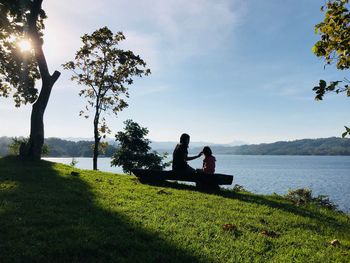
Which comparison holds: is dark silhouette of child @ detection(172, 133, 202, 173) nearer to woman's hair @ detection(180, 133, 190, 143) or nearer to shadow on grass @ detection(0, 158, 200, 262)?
woman's hair @ detection(180, 133, 190, 143)

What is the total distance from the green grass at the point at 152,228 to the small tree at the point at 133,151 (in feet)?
118

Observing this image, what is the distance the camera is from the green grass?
7.54 m

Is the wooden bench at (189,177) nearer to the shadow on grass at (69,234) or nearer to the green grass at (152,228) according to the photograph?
the green grass at (152,228)

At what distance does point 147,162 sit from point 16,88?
22.8 metres

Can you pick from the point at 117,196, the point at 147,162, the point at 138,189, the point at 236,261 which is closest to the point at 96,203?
the point at 117,196

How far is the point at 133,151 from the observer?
51625 millimetres

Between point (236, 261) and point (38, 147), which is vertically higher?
point (38, 147)

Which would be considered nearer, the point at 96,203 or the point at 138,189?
the point at 96,203

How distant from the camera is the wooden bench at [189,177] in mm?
17328

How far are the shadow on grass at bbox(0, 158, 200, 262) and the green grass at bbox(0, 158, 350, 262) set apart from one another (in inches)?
0.8

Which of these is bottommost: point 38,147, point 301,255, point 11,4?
point 301,255

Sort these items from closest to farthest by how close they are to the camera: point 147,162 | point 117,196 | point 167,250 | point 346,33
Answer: point 346,33, point 167,250, point 117,196, point 147,162

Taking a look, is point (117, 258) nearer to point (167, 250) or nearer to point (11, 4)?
point (167, 250)

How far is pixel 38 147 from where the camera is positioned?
26047mm
